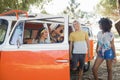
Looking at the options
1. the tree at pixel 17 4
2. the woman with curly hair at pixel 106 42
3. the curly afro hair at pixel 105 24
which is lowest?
the woman with curly hair at pixel 106 42

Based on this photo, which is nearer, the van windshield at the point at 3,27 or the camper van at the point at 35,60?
the camper van at the point at 35,60

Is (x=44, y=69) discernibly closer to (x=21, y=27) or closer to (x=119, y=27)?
(x=21, y=27)

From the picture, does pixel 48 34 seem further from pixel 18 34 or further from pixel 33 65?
pixel 33 65

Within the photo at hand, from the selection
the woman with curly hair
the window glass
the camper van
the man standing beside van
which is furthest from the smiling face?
the woman with curly hair

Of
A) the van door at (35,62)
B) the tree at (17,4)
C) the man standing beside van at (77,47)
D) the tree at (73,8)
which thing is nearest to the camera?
the van door at (35,62)

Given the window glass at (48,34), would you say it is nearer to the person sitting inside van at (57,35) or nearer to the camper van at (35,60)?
the person sitting inside van at (57,35)

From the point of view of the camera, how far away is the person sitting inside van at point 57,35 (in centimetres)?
702

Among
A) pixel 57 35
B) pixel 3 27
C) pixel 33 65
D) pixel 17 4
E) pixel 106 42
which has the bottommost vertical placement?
pixel 33 65

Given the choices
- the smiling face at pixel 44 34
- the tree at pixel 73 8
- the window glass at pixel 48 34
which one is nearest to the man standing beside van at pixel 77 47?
the window glass at pixel 48 34

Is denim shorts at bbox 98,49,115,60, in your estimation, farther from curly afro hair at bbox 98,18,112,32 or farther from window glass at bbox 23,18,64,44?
window glass at bbox 23,18,64,44

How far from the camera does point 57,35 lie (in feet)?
24.3

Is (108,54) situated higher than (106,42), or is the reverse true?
(106,42)

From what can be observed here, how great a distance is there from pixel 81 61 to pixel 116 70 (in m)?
5.06

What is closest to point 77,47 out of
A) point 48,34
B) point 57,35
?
point 57,35
